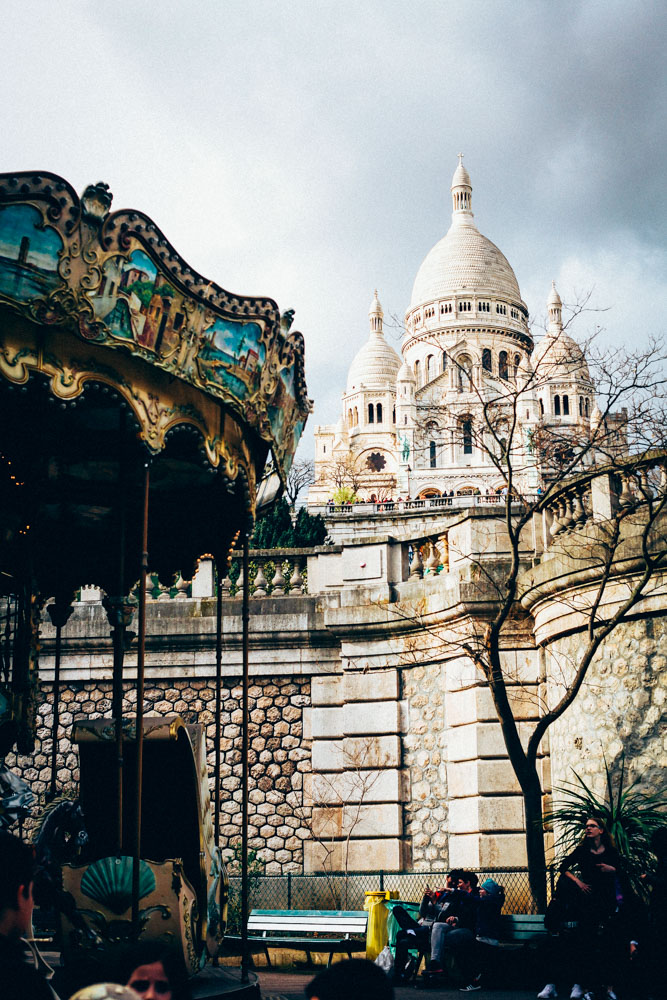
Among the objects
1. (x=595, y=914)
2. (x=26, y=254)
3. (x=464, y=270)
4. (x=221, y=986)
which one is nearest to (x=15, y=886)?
(x=221, y=986)

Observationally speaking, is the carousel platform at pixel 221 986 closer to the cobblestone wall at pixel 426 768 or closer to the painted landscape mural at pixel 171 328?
the painted landscape mural at pixel 171 328

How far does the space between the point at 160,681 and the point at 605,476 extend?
24.1 ft

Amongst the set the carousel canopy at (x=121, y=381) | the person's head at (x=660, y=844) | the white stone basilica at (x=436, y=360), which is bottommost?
the person's head at (x=660, y=844)

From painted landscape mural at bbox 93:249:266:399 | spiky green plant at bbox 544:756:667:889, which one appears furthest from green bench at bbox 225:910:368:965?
painted landscape mural at bbox 93:249:266:399

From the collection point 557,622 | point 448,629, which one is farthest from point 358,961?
point 448,629

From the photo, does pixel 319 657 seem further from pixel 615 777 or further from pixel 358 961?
pixel 358 961

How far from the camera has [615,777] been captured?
1221 cm

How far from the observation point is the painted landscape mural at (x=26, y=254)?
7723mm

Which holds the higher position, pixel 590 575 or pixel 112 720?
pixel 590 575

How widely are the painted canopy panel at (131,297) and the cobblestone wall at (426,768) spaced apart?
6731 millimetres

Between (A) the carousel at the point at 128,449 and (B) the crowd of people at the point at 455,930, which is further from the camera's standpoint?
(B) the crowd of people at the point at 455,930

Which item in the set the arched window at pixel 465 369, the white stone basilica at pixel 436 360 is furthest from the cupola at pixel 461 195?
the arched window at pixel 465 369

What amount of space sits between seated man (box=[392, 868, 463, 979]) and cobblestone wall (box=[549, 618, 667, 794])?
1.95 m

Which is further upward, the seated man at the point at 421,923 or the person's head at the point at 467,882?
the person's head at the point at 467,882
